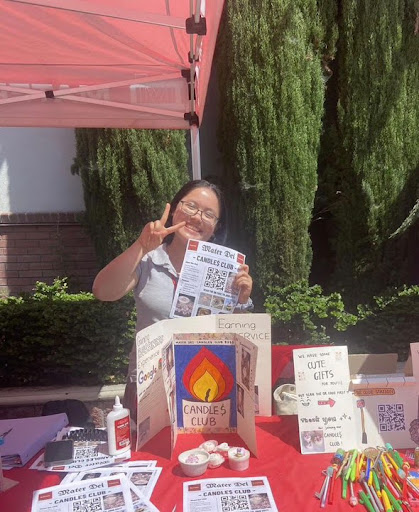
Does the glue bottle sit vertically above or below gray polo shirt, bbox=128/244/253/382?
below

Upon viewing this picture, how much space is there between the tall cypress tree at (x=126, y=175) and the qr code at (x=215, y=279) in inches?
109

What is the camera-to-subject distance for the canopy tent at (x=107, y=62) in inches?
79.0

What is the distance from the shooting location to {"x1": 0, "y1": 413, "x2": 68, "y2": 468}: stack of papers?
1.51m

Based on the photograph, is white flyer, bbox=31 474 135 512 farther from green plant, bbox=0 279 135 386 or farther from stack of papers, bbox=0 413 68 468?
green plant, bbox=0 279 135 386

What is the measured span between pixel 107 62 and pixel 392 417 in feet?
8.28

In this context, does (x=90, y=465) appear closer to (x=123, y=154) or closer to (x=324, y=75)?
(x=123, y=154)

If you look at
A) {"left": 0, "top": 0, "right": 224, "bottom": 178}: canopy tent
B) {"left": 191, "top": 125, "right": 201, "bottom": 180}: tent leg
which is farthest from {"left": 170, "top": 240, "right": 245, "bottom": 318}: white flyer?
{"left": 191, "top": 125, "right": 201, "bottom": 180}: tent leg

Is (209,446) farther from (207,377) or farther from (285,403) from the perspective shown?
(285,403)

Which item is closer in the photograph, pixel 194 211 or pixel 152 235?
pixel 152 235

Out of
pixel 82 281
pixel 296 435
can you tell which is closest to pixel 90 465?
pixel 296 435

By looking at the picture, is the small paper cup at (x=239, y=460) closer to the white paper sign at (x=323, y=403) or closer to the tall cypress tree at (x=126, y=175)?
the white paper sign at (x=323, y=403)

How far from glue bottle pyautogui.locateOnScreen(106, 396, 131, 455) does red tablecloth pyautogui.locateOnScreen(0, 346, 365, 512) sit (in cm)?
6

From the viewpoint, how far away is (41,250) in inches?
210

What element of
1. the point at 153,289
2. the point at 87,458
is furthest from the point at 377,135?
the point at 87,458
